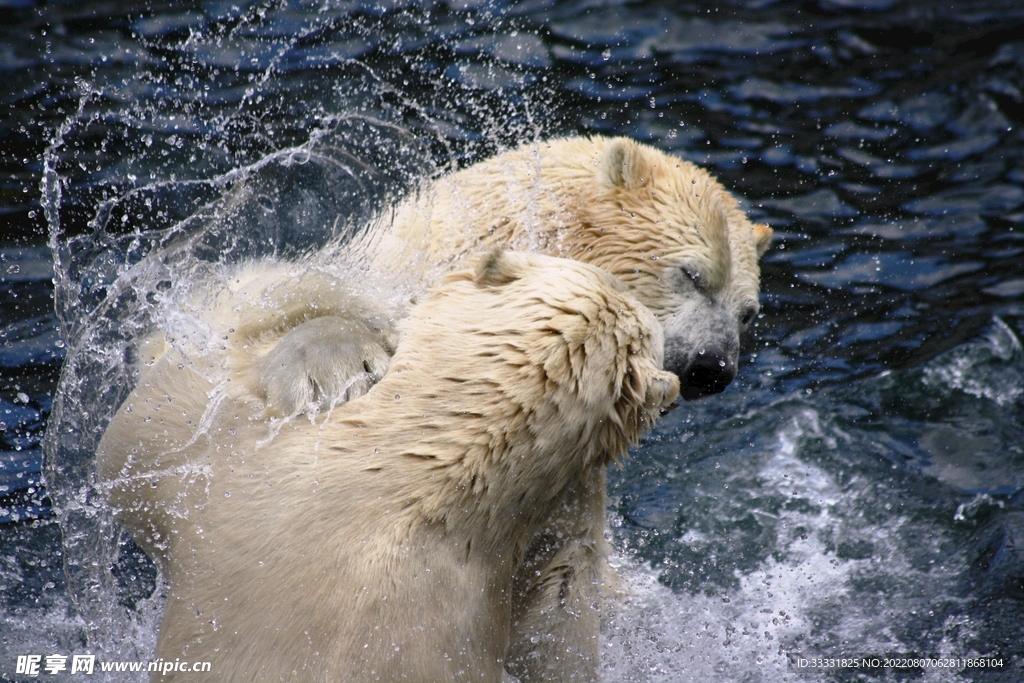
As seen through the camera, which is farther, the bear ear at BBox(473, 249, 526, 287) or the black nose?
the black nose

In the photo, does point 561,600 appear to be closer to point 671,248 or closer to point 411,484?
point 411,484

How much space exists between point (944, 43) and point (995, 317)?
2.93 m

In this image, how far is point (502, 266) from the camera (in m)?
2.84

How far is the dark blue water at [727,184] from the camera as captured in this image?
4242 mm

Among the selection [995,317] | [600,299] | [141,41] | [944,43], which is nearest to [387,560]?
[600,299]

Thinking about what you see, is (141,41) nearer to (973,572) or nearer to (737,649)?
(737,649)

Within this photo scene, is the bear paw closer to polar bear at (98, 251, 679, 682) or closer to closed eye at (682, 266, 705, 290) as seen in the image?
polar bear at (98, 251, 679, 682)

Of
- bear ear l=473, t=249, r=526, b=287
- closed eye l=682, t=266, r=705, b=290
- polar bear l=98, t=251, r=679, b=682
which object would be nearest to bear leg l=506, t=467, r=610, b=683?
polar bear l=98, t=251, r=679, b=682

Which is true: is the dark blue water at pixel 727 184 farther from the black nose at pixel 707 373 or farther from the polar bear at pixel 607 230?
the black nose at pixel 707 373

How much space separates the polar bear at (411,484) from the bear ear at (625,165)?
3.99 ft

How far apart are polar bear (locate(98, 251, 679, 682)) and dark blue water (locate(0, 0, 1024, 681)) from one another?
41.1 inches

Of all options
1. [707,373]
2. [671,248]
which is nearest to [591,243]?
[671,248]

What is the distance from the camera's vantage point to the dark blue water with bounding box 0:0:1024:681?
13.9 feet

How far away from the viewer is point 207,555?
8.54 ft
